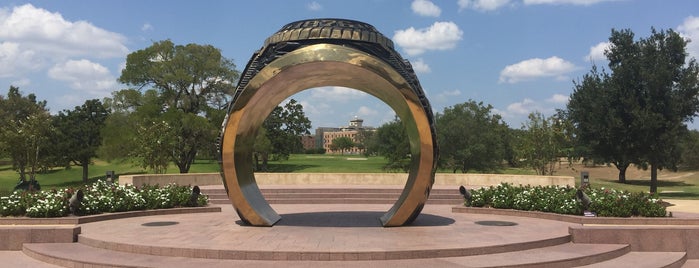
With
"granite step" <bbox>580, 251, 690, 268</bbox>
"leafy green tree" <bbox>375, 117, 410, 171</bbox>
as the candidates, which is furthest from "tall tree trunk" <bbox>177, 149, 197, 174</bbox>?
"granite step" <bbox>580, 251, 690, 268</bbox>

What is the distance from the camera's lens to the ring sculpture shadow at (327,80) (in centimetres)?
1184

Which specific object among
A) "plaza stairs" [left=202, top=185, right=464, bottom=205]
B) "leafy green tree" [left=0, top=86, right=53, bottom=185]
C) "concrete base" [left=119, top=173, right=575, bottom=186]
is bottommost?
"plaza stairs" [left=202, top=185, right=464, bottom=205]

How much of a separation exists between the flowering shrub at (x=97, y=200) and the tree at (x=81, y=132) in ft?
115

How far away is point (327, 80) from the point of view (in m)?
13.2

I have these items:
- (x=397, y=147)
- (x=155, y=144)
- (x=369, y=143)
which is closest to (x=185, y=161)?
(x=155, y=144)

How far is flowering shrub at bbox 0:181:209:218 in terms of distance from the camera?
13.8m

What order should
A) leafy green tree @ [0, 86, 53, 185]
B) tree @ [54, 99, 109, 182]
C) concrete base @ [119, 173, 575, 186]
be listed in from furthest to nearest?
1. tree @ [54, 99, 109, 182]
2. leafy green tree @ [0, 86, 53, 185]
3. concrete base @ [119, 173, 575, 186]

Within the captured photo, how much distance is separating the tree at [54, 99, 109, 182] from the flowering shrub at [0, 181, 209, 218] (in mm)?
34969

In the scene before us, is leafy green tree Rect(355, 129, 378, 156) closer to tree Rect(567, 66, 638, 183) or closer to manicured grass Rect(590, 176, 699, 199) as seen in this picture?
manicured grass Rect(590, 176, 699, 199)

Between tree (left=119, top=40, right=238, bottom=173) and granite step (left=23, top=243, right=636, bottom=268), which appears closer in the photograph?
granite step (left=23, top=243, right=636, bottom=268)

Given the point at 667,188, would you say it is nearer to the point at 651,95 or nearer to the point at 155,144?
the point at 651,95

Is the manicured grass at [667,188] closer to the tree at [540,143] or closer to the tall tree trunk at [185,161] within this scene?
the tree at [540,143]

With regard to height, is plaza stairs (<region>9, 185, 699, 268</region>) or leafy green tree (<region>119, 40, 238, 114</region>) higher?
leafy green tree (<region>119, 40, 238, 114</region>)

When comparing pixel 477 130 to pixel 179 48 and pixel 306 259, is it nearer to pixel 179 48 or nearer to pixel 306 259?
pixel 179 48
